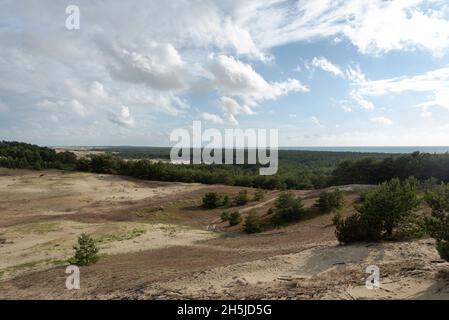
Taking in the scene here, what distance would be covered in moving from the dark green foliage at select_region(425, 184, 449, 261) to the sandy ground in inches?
24.3

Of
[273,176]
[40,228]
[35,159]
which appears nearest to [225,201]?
[40,228]

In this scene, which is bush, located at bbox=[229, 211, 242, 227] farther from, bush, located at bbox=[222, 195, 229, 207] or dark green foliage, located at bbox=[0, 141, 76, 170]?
dark green foliage, located at bbox=[0, 141, 76, 170]

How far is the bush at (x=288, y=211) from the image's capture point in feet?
94.9

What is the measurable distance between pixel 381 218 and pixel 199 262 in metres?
6.95

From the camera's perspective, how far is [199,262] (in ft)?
43.9

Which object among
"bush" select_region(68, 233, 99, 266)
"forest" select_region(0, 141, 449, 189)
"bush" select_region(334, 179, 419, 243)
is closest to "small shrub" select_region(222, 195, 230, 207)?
"forest" select_region(0, 141, 449, 189)

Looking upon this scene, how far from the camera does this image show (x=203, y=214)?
36.0m

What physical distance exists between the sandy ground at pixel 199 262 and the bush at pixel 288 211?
939 millimetres

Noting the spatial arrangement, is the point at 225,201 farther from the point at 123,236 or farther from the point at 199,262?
the point at 199,262

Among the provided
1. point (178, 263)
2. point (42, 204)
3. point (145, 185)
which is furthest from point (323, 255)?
point (145, 185)

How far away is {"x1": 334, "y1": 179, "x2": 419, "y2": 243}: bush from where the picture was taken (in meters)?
13.6

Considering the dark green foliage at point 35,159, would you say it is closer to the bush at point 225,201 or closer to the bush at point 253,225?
the bush at point 225,201

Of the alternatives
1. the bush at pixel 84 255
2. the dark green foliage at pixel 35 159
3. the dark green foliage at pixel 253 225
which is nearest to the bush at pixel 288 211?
the dark green foliage at pixel 253 225
